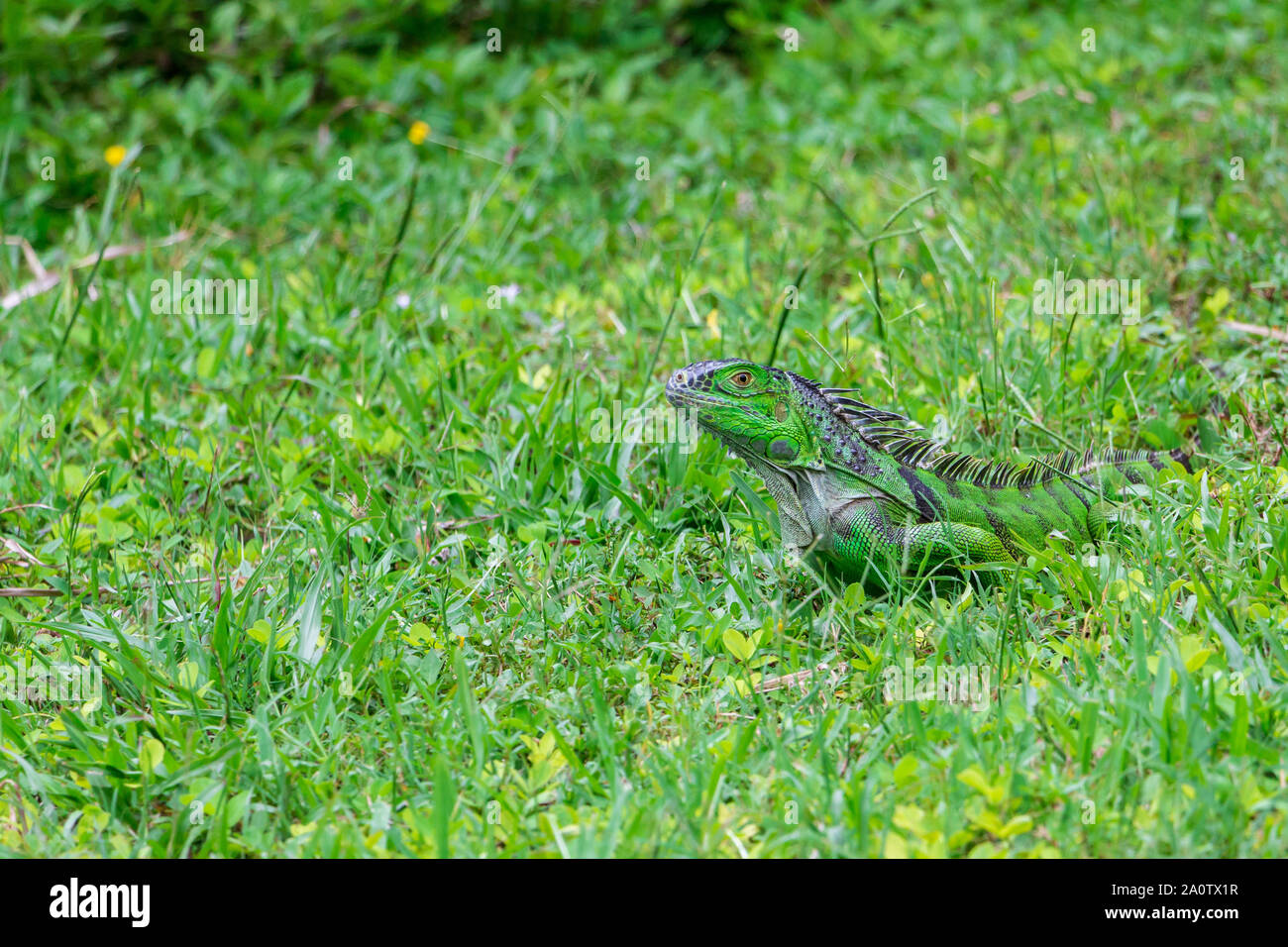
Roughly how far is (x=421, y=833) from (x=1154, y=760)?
63.3 inches

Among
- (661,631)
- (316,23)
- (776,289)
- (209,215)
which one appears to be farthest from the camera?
(316,23)

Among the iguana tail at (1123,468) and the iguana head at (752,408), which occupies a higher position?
the iguana head at (752,408)

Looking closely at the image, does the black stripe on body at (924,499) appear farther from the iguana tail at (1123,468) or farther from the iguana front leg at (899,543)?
the iguana tail at (1123,468)

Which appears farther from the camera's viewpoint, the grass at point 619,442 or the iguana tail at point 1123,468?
the iguana tail at point 1123,468

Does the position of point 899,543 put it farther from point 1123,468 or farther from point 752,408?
point 1123,468

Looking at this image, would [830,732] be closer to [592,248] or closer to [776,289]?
[776,289]

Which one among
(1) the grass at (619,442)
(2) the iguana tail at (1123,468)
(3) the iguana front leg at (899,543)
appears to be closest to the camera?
(1) the grass at (619,442)

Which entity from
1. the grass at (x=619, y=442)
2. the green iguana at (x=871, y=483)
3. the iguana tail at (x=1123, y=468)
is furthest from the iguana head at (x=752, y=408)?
the iguana tail at (x=1123, y=468)

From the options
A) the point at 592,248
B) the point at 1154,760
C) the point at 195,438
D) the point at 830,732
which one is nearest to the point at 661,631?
the point at 830,732

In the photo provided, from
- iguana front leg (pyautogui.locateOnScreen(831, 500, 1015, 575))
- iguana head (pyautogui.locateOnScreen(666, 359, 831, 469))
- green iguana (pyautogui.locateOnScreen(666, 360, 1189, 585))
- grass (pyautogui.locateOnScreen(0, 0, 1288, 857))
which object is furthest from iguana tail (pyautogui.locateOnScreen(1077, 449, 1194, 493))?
iguana head (pyautogui.locateOnScreen(666, 359, 831, 469))

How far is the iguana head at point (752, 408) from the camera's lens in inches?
140

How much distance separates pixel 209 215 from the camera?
6398 mm

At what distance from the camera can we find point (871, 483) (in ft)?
12.0

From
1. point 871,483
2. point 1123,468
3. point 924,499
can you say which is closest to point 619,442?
point 871,483
